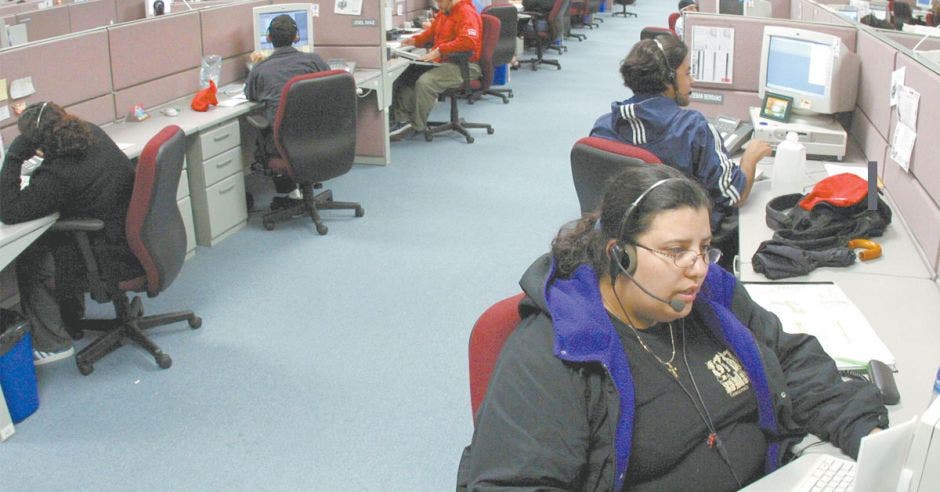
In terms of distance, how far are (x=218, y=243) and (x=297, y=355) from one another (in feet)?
3.68

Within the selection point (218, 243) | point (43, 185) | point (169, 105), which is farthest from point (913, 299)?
point (169, 105)

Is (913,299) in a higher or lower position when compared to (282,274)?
higher

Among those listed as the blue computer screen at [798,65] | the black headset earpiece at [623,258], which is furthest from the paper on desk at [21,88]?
the blue computer screen at [798,65]

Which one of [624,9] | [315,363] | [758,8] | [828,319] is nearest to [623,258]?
[828,319]

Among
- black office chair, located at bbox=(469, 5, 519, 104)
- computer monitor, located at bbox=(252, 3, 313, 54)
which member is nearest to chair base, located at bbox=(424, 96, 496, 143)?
black office chair, located at bbox=(469, 5, 519, 104)

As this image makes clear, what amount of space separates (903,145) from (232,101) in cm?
275

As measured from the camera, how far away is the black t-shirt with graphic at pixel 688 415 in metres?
1.29

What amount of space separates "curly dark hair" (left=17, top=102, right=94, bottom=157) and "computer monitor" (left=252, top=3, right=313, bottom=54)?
1.88 meters

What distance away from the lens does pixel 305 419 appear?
2479mm

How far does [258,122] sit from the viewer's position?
3.76m

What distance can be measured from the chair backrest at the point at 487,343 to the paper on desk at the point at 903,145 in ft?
4.52

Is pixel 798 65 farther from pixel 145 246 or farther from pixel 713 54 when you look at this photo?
pixel 145 246

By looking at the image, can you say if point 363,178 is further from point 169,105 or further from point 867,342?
point 867,342

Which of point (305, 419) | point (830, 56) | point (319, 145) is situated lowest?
point (305, 419)
